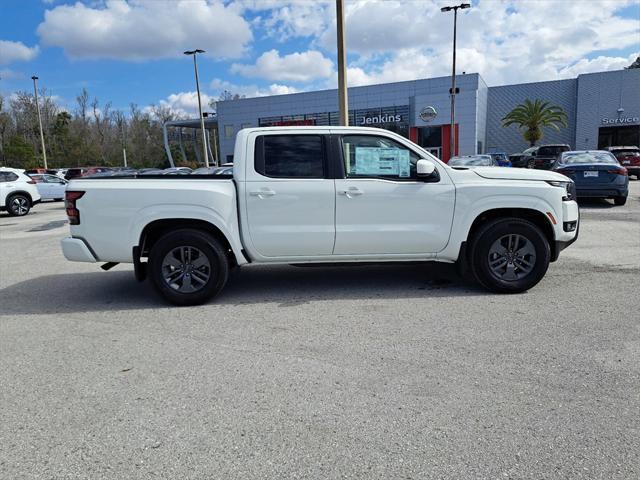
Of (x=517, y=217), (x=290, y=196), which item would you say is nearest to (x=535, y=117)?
(x=517, y=217)

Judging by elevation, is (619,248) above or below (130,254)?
below

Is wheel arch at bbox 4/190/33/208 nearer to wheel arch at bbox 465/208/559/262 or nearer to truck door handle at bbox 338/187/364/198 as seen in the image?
truck door handle at bbox 338/187/364/198

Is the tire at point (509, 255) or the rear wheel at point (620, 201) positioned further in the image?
the rear wheel at point (620, 201)

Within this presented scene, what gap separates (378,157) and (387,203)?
0.55 metres

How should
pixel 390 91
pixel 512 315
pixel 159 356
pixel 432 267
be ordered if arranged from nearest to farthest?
pixel 159 356 → pixel 512 315 → pixel 432 267 → pixel 390 91

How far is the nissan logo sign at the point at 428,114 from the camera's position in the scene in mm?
42062

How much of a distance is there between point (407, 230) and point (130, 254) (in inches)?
120

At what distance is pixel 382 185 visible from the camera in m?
5.32

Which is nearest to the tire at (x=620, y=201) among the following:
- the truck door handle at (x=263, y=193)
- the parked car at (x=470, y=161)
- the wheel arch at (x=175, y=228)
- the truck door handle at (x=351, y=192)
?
the parked car at (x=470, y=161)

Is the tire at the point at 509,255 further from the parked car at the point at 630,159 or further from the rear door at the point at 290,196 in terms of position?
the parked car at the point at 630,159

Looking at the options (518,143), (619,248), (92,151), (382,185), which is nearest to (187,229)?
(382,185)

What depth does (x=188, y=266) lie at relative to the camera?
5305 millimetres

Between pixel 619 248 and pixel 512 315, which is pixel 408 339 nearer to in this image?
pixel 512 315

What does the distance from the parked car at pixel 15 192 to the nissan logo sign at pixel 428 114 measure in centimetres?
Result: 3306
